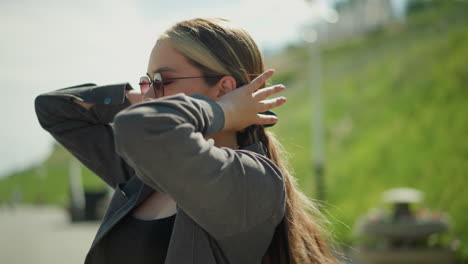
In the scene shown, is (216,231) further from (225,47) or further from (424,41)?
(424,41)

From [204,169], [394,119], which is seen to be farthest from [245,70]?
[394,119]

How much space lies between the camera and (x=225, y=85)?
2486mm

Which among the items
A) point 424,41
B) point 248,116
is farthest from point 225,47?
point 424,41

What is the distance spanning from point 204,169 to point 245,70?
749 millimetres

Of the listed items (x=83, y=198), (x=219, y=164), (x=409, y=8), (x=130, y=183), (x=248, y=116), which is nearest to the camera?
(x=219, y=164)

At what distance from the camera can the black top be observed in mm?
2283

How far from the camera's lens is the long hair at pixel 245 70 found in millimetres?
2375

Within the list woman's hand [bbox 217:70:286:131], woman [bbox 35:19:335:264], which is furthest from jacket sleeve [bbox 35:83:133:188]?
woman's hand [bbox 217:70:286:131]

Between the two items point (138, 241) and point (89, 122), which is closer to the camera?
point (138, 241)

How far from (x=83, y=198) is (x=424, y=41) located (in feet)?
63.3

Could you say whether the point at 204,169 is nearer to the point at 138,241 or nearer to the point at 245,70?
the point at 138,241

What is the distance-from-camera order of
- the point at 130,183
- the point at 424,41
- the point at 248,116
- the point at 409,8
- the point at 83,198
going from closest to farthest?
the point at 248,116, the point at 130,183, the point at 83,198, the point at 424,41, the point at 409,8

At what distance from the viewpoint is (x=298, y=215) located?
2465mm

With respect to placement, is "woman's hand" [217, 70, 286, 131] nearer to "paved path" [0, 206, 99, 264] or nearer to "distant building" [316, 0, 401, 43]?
"paved path" [0, 206, 99, 264]
